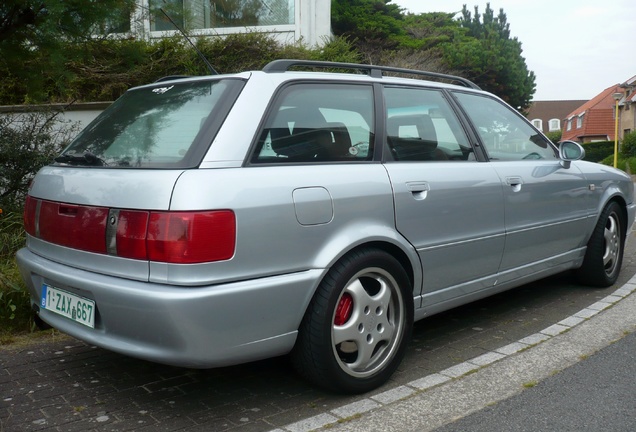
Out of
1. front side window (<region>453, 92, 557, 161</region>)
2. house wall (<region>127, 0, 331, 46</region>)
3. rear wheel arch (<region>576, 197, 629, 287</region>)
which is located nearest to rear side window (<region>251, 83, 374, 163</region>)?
front side window (<region>453, 92, 557, 161</region>)

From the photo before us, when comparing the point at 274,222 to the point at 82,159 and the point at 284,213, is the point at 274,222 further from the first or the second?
the point at 82,159

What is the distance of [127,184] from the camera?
9.76 feet

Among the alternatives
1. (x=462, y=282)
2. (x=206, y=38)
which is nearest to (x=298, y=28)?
(x=206, y=38)

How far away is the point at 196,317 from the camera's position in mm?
2746

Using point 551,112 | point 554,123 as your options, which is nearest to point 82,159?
point 554,123

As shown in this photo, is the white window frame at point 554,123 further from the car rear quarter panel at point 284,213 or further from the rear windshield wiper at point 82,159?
the rear windshield wiper at point 82,159

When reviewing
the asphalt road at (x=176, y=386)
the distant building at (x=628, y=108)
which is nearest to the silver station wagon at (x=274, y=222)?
the asphalt road at (x=176, y=386)

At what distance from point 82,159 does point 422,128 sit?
198 cm

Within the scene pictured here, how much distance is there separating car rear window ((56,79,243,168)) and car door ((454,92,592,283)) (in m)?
1.91

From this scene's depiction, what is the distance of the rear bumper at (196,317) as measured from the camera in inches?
108

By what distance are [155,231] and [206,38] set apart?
366 inches

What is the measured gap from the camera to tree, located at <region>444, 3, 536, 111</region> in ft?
75.8

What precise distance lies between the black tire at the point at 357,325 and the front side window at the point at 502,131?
1426mm

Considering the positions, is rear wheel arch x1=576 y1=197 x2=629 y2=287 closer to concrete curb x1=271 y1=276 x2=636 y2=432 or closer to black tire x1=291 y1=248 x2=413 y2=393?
concrete curb x1=271 y1=276 x2=636 y2=432
